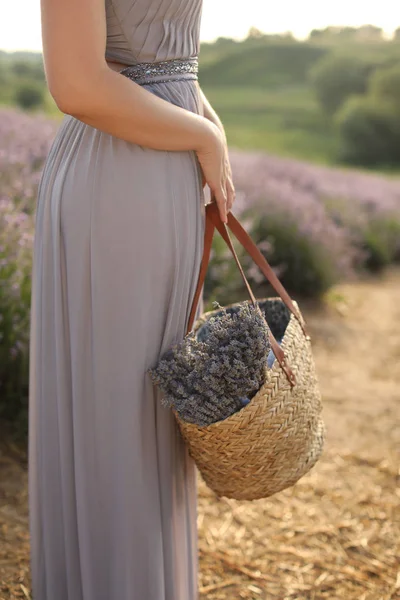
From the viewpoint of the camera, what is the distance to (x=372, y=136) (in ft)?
65.7

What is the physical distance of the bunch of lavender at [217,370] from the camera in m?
1.37

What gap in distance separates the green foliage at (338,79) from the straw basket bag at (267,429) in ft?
78.6

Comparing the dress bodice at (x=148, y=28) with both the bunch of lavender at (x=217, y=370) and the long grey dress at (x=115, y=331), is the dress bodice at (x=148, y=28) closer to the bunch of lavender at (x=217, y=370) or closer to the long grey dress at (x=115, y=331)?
the long grey dress at (x=115, y=331)

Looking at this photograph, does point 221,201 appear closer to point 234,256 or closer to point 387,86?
point 234,256

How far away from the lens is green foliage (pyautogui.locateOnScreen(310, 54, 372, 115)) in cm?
2439

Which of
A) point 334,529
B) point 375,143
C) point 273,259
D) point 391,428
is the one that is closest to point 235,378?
point 334,529

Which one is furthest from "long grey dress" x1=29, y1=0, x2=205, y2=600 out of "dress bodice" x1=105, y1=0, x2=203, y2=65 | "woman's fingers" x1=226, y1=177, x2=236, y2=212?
"woman's fingers" x1=226, y1=177, x2=236, y2=212

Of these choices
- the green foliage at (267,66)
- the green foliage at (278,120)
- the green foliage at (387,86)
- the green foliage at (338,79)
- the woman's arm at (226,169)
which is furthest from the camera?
the green foliage at (267,66)

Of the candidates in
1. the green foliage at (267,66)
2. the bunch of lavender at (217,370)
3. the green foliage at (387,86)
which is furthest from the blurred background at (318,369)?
the green foliage at (267,66)

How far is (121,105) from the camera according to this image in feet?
4.18

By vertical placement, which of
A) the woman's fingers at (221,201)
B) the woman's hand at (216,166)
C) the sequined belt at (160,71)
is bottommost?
the woman's fingers at (221,201)

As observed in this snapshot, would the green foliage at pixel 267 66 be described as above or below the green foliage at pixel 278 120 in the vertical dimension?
above

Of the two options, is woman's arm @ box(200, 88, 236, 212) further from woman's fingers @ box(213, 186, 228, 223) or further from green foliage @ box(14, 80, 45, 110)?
green foliage @ box(14, 80, 45, 110)

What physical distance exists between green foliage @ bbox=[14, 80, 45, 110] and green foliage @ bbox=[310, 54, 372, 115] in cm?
1082
